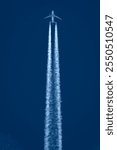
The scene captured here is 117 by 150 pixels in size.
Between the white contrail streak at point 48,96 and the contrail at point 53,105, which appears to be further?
the white contrail streak at point 48,96

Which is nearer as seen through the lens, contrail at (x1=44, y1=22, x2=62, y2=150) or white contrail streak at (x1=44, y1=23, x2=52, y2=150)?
contrail at (x1=44, y1=22, x2=62, y2=150)

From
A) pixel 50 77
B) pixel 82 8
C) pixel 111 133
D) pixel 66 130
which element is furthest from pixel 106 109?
pixel 82 8

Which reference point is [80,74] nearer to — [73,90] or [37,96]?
[73,90]

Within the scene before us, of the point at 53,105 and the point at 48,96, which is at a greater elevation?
the point at 48,96

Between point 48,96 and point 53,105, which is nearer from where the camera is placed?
point 53,105

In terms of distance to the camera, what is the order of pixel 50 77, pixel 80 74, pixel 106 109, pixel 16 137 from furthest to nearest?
pixel 80 74 → pixel 16 137 → pixel 50 77 → pixel 106 109

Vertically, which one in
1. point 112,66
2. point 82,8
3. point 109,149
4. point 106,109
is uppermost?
point 82,8

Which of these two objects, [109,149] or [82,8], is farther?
[82,8]

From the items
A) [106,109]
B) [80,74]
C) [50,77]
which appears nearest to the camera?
[106,109]
